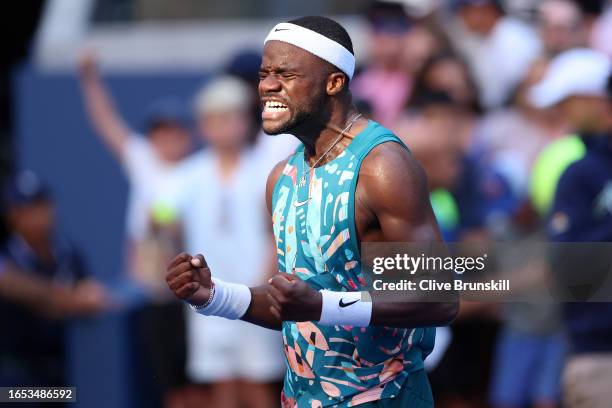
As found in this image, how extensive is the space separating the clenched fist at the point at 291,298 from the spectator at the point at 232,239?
10.6 ft

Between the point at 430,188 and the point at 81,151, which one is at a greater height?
the point at 81,151

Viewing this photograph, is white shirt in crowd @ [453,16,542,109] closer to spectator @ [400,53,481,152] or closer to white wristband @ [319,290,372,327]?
spectator @ [400,53,481,152]

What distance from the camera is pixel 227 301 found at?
166 inches

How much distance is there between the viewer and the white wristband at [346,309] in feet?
12.9

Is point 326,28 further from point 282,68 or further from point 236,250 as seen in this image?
point 236,250

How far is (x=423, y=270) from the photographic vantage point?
406 cm

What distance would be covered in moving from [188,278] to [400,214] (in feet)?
2.35

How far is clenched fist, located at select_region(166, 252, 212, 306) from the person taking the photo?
4094 mm

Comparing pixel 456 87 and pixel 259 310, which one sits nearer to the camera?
pixel 259 310

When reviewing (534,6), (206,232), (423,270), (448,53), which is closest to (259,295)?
(423,270)

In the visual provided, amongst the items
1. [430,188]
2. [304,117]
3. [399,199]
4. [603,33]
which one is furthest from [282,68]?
[603,33]

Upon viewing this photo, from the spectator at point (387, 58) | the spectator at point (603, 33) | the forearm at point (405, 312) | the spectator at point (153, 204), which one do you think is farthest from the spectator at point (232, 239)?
the forearm at point (405, 312)

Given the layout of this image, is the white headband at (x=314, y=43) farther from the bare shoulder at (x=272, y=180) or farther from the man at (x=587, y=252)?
the man at (x=587, y=252)

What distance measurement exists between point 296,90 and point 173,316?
3.78 m
